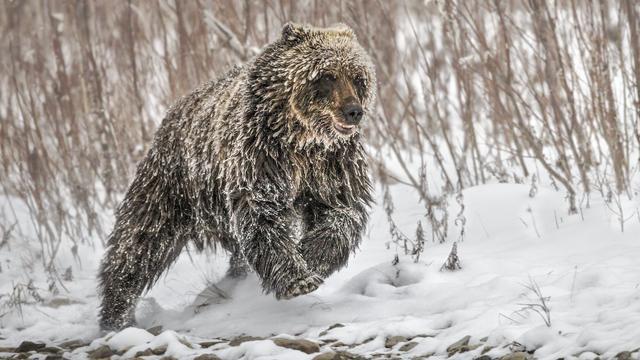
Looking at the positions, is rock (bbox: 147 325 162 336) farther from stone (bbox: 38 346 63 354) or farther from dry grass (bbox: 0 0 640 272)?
dry grass (bbox: 0 0 640 272)

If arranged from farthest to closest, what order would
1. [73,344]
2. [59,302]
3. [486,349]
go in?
[59,302], [73,344], [486,349]

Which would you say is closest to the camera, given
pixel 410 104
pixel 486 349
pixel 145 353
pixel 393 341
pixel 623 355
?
pixel 623 355

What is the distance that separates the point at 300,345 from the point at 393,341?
0.41 m

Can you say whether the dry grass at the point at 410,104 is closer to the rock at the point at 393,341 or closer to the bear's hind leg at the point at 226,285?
the bear's hind leg at the point at 226,285

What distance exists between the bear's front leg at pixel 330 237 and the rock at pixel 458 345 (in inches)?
46.9

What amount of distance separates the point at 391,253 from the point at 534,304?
2204mm

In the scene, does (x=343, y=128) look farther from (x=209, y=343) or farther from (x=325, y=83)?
(x=209, y=343)

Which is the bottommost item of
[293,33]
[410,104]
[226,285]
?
[226,285]

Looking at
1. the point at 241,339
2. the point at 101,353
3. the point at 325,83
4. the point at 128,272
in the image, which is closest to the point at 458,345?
the point at 241,339

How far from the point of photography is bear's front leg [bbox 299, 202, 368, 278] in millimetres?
A: 4508

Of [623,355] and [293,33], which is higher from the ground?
[293,33]

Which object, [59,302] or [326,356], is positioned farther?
[59,302]

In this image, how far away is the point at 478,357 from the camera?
10.8 feet

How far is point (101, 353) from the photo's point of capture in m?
4.16
